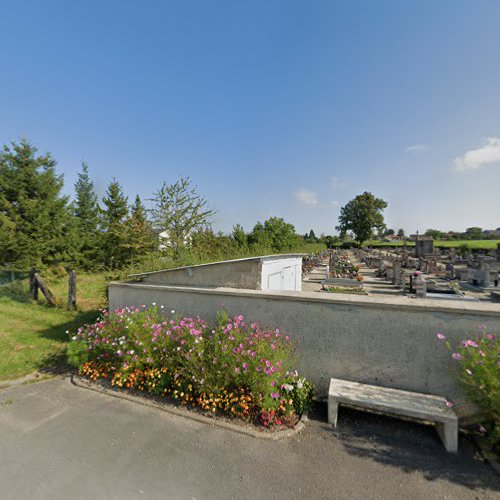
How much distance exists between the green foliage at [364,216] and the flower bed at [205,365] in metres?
68.5

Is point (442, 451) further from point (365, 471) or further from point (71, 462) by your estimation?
point (71, 462)

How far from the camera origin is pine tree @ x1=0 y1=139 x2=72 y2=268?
42.6 feet

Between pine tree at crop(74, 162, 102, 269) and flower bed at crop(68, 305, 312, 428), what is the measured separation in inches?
578

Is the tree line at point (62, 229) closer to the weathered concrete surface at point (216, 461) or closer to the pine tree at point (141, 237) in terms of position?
the pine tree at point (141, 237)

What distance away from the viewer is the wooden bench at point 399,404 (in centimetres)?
262

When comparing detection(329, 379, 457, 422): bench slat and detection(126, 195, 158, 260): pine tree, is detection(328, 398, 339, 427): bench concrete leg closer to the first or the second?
detection(329, 379, 457, 422): bench slat

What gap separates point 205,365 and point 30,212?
1680cm

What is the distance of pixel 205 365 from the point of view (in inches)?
134

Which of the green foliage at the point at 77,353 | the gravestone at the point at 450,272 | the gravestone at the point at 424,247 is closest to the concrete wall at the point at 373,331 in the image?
the green foliage at the point at 77,353

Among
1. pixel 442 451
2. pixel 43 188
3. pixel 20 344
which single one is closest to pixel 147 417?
pixel 442 451

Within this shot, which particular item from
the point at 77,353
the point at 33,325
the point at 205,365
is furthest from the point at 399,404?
the point at 33,325

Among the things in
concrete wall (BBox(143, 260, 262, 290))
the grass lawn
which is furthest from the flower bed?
the grass lawn

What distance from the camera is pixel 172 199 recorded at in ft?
31.3

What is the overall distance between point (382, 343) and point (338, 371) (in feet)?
2.54
